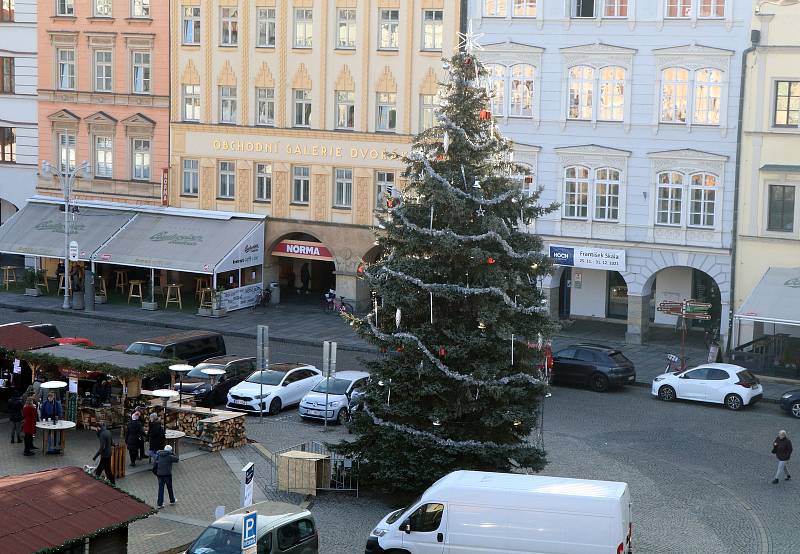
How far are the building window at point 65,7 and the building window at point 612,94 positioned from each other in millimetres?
25197

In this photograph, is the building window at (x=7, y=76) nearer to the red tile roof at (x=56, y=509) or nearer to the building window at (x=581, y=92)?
the building window at (x=581, y=92)

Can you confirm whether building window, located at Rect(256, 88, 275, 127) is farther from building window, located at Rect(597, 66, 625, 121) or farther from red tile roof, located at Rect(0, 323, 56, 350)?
red tile roof, located at Rect(0, 323, 56, 350)

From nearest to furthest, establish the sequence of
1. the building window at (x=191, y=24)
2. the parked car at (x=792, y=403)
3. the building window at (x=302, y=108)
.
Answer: the parked car at (x=792, y=403) < the building window at (x=302, y=108) < the building window at (x=191, y=24)

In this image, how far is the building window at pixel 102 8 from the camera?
2301 inches

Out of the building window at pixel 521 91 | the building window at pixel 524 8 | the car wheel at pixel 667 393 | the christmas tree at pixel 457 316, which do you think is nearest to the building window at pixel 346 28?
the building window at pixel 524 8

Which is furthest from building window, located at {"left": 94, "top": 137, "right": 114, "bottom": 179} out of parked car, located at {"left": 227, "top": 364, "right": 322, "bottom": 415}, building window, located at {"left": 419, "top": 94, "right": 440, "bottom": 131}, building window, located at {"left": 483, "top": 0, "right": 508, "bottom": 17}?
parked car, located at {"left": 227, "top": 364, "right": 322, "bottom": 415}

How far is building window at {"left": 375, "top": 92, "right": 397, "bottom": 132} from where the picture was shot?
53.4m

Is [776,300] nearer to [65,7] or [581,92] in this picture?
[581,92]

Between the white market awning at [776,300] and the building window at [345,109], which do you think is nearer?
the white market awning at [776,300]

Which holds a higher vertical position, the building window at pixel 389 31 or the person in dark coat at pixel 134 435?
the building window at pixel 389 31

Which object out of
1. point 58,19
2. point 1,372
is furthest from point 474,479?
point 58,19

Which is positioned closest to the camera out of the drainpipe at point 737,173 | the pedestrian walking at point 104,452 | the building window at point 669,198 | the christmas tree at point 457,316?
the christmas tree at point 457,316

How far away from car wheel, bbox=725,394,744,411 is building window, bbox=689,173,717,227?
9794 mm

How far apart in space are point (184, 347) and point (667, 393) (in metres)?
14.9
